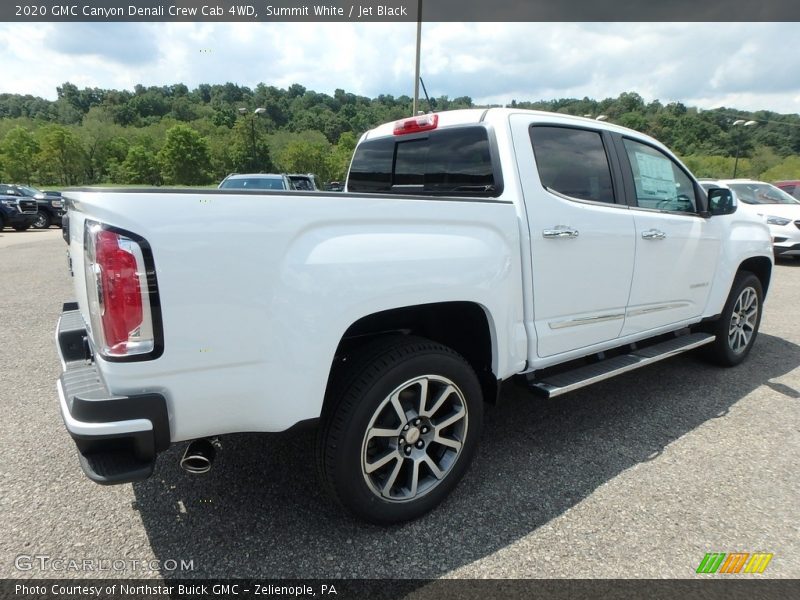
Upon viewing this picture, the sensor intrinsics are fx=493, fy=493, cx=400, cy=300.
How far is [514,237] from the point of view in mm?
2480

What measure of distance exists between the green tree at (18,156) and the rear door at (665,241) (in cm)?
8089

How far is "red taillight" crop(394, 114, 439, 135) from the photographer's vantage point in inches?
123

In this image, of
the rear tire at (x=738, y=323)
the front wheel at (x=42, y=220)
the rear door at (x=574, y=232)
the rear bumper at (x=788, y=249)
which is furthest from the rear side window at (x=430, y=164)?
the front wheel at (x=42, y=220)

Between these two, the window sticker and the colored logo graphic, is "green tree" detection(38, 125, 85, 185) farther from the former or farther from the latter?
the colored logo graphic

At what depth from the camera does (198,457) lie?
1897mm

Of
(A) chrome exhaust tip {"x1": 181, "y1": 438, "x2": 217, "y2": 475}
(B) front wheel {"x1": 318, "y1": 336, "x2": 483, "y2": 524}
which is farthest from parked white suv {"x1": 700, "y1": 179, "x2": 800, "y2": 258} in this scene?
(A) chrome exhaust tip {"x1": 181, "y1": 438, "x2": 217, "y2": 475}

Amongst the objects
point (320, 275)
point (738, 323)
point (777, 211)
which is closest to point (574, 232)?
point (320, 275)

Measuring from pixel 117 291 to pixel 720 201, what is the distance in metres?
4.10

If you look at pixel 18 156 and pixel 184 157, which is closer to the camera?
pixel 184 157

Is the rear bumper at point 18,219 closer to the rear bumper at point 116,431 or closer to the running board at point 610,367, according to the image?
the rear bumper at point 116,431

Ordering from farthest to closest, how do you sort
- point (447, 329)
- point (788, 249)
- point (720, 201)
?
point (788, 249) → point (720, 201) → point (447, 329)

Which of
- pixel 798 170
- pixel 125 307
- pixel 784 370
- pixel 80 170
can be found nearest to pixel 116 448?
pixel 125 307

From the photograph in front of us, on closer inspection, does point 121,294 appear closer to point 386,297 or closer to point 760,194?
point 386,297

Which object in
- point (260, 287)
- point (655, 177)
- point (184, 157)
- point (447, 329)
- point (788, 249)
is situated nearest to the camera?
point (260, 287)
